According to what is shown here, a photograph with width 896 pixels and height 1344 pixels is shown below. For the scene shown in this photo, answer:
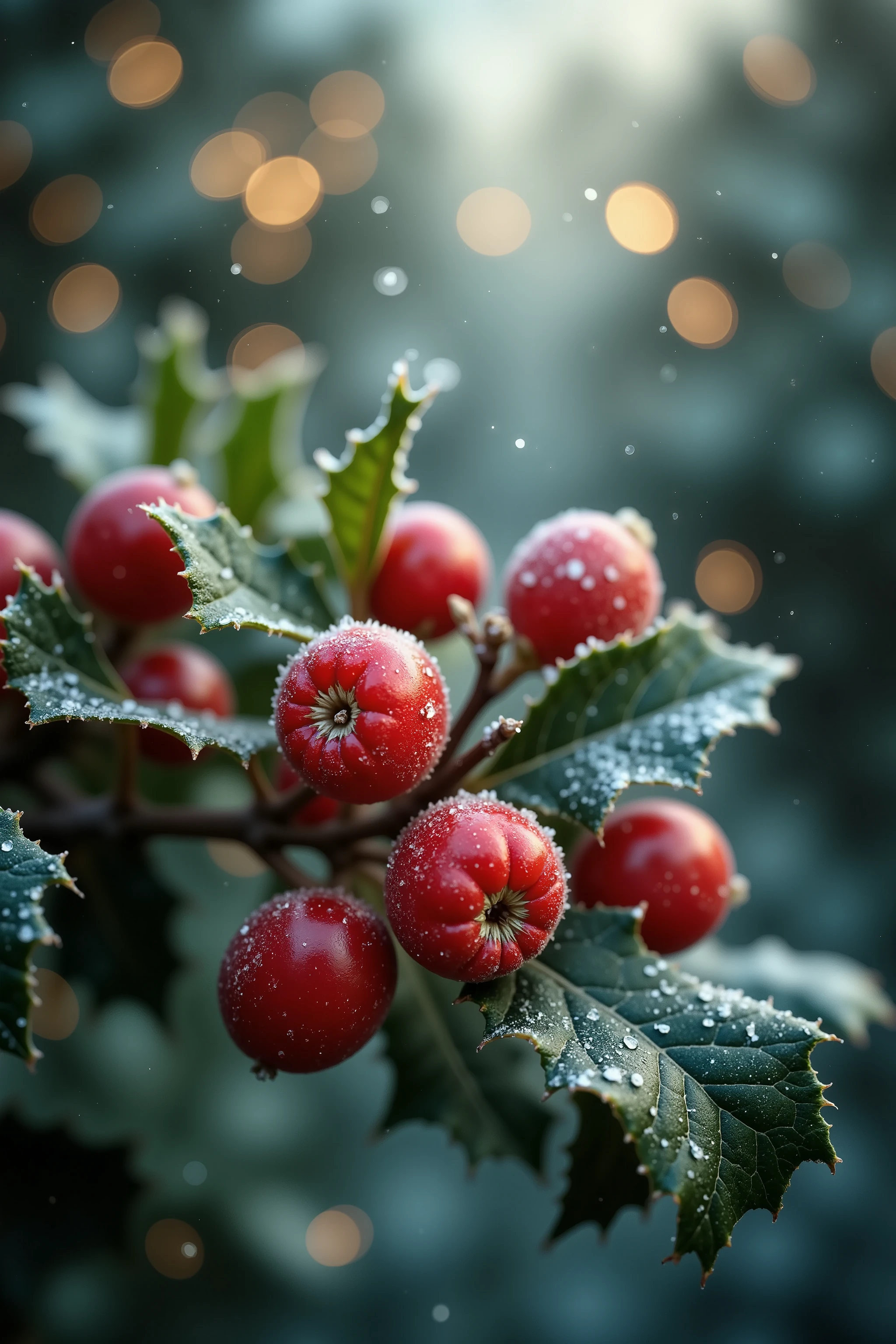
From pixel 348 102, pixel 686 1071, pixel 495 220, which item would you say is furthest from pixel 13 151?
pixel 686 1071

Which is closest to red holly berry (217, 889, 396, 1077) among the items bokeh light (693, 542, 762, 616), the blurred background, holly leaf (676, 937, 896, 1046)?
holly leaf (676, 937, 896, 1046)

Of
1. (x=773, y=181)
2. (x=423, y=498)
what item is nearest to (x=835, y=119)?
(x=773, y=181)

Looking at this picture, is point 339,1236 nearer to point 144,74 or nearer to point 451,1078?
point 451,1078

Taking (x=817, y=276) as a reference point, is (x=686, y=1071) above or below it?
below

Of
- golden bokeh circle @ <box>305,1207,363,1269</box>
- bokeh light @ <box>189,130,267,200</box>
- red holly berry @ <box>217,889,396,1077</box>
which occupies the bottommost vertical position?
golden bokeh circle @ <box>305,1207,363,1269</box>

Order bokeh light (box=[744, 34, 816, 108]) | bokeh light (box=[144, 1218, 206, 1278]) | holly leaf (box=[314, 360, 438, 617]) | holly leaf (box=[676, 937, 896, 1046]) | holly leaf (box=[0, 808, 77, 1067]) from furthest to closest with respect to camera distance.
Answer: bokeh light (box=[744, 34, 816, 108])
bokeh light (box=[144, 1218, 206, 1278])
holly leaf (box=[676, 937, 896, 1046])
holly leaf (box=[314, 360, 438, 617])
holly leaf (box=[0, 808, 77, 1067])

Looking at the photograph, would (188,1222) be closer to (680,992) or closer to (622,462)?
(680,992)

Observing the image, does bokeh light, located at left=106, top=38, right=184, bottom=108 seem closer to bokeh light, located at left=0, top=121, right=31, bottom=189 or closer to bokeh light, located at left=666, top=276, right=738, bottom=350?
bokeh light, located at left=0, top=121, right=31, bottom=189
